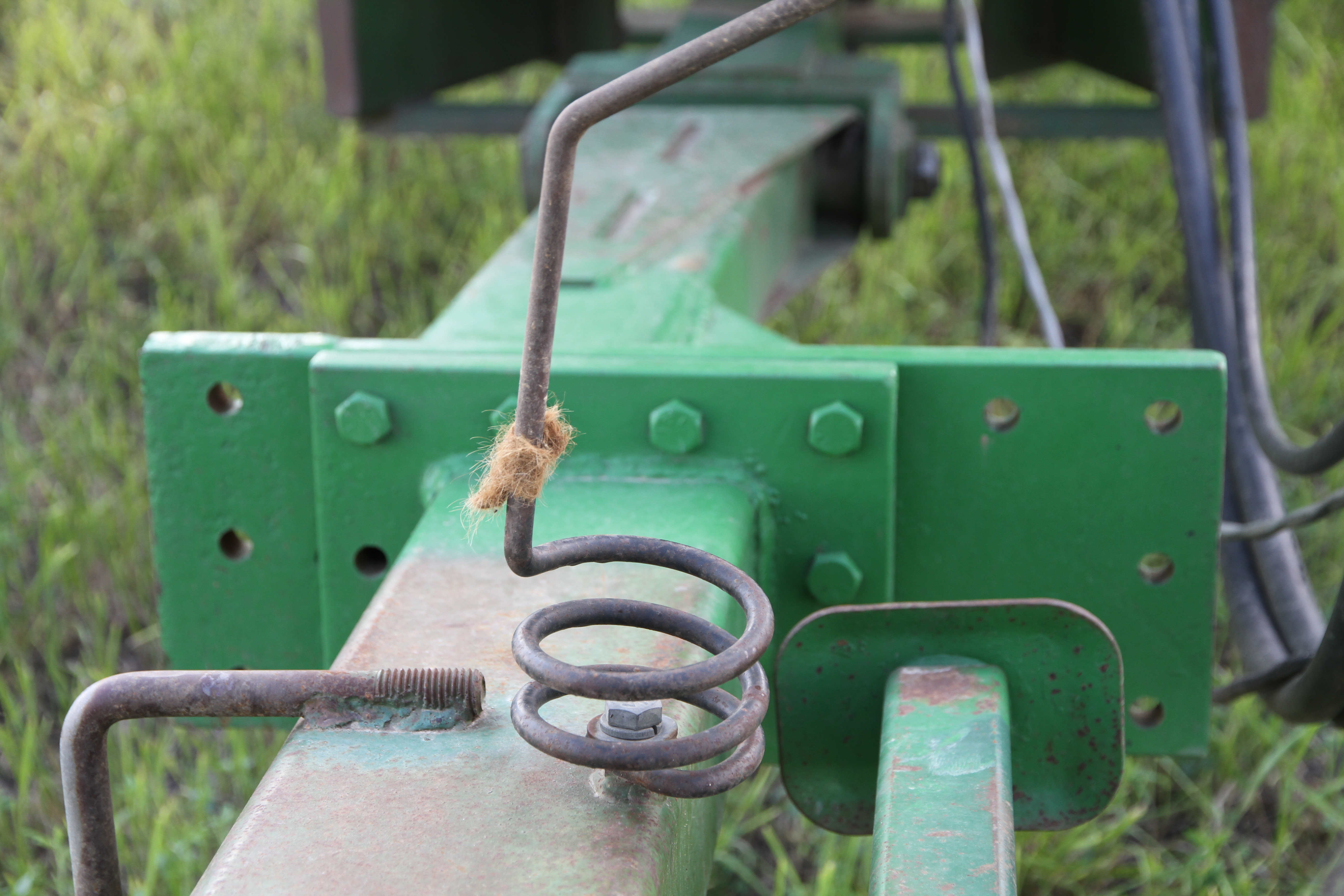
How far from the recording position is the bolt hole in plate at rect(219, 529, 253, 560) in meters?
1.10

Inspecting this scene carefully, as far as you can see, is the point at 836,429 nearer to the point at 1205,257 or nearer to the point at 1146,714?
the point at 1146,714

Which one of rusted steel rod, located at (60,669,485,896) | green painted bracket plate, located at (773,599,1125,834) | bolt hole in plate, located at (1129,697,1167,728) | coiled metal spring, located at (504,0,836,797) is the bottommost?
bolt hole in plate, located at (1129,697,1167,728)

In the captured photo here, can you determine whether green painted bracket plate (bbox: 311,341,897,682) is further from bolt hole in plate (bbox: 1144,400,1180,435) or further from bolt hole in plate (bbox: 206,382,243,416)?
bolt hole in plate (bbox: 1144,400,1180,435)

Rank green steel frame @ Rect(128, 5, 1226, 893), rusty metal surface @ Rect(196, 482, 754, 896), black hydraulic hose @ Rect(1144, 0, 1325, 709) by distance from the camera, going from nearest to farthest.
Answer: rusty metal surface @ Rect(196, 482, 754, 896) → green steel frame @ Rect(128, 5, 1226, 893) → black hydraulic hose @ Rect(1144, 0, 1325, 709)

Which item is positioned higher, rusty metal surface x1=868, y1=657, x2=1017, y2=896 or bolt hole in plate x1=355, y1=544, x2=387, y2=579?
bolt hole in plate x1=355, y1=544, x2=387, y2=579

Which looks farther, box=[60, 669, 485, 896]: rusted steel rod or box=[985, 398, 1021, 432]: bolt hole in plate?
box=[985, 398, 1021, 432]: bolt hole in plate

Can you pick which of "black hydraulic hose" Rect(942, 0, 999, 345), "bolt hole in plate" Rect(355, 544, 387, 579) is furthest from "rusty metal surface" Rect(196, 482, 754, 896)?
"black hydraulic hose" Rect(942, 0, 999, 345)

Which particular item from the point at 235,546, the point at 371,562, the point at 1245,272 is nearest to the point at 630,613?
the point at 371,562

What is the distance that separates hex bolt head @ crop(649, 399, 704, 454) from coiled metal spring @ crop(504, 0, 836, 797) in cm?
31

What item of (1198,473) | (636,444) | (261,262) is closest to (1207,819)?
(1198,473)

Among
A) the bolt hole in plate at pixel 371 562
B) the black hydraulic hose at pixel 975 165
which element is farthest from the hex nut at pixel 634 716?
the black hydraulic hose at pixel 975 165

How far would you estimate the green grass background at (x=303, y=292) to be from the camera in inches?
72.1

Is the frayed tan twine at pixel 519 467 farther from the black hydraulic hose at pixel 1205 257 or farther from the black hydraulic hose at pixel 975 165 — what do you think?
the black hydraulic hose at pixel 975 165

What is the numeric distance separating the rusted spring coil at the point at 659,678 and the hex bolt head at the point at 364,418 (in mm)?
353
